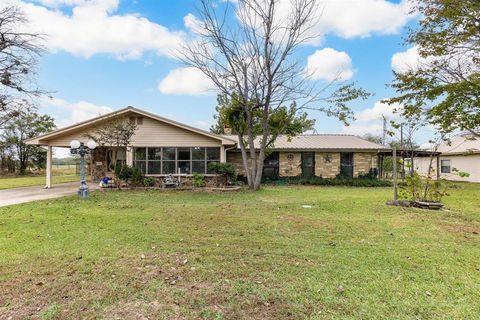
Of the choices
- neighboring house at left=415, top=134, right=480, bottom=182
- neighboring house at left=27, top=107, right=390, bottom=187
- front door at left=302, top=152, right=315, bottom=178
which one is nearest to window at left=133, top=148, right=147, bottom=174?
neighboring house at left=27, top=107, right=390, bottom=187

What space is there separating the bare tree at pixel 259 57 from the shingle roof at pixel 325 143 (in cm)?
386

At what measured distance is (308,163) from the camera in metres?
20.0

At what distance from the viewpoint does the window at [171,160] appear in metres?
15.9

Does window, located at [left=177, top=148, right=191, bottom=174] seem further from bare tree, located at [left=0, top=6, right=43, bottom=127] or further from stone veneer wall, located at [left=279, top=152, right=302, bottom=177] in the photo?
bare tree, located at [left=0, top=6, right=43, bottom=127]

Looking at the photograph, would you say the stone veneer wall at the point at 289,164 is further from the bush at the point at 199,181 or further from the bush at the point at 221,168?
the bush at the point at 199,181

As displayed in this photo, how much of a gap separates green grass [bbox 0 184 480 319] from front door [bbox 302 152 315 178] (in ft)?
40.0

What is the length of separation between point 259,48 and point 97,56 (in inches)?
314

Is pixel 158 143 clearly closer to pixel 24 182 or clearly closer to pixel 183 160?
pixel 183 160

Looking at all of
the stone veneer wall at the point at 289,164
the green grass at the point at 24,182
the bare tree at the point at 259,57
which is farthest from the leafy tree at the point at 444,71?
the green grass at the point at 24,182

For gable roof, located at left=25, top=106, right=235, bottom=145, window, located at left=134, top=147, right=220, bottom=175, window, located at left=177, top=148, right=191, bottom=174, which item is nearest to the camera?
gable roof, located at left=25, top=106, right=235, bottom=145

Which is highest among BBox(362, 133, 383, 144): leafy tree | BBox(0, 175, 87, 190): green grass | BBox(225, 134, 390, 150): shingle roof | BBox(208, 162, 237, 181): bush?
BBox(362, 133, 383, 144): leafy tree

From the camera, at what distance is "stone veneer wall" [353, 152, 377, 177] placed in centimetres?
1991

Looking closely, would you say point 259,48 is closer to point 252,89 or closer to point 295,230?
point 252,89

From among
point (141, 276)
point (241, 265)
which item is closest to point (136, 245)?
point (141, 276)
